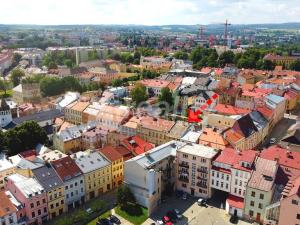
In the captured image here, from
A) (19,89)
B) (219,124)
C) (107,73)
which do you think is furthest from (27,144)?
(107,73)

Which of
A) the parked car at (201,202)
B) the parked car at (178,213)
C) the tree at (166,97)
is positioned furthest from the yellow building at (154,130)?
the tree at (166,97)

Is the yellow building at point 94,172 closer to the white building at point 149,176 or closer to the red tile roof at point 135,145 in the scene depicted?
the white building at point 149,176

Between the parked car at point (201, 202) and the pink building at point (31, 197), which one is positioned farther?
the parked car at point (201, 202)

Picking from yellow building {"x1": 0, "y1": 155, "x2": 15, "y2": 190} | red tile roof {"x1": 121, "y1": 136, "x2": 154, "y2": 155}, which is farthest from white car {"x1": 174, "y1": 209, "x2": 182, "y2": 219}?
yellow building {"x1": 0, "y1": 155, "x2": 15, "y2": 190}

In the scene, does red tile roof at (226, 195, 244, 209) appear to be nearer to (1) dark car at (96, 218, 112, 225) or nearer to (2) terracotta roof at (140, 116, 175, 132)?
(1) dark car at (96, 218, 112, 225)

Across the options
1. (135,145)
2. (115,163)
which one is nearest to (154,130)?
(135,145)

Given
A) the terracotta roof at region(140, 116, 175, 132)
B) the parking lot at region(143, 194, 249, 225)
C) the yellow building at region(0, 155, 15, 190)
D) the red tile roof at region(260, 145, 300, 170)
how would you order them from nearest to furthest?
the parking lot at region(143, 194, 249, 225)
the red tile roof at region(260, 145, 300, 170)
the yellow building at region(0, 155, 15, 190)
the terracotta roof at region(140, 116, 175, 132)
